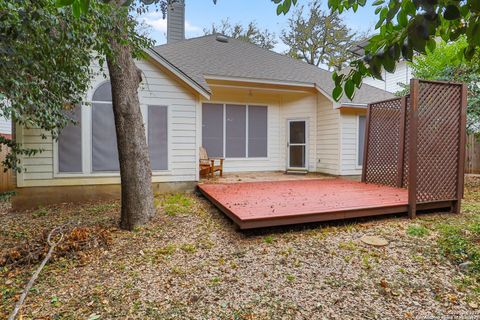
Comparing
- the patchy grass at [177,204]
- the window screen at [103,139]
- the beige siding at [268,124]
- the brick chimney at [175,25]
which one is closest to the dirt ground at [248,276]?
the patchy grass at [177,204]

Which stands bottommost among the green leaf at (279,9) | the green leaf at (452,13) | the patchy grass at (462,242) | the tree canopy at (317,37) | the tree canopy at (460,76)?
the patchy grass at (462,242)

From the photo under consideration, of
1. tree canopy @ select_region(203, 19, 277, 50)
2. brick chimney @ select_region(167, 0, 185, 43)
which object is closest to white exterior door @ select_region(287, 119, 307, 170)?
brick chimney @ select_region(167, 0, 185, 43)

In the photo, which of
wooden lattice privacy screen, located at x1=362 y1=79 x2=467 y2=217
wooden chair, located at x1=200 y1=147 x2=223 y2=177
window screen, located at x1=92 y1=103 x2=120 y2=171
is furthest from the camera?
wooden chair, located at x1=200 y1=147 x2=223 y2=177

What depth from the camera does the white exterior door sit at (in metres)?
9.45

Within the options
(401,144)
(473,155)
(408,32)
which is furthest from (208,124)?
(473,155)

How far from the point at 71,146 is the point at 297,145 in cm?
663

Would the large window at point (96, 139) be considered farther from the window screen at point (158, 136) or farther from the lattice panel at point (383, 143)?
the lattice panel at point (383, 143)

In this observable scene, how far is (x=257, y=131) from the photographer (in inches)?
373

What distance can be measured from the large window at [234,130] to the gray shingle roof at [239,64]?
1.23 meters

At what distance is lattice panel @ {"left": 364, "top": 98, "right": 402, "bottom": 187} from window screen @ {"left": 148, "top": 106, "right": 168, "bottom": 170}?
4967 mm

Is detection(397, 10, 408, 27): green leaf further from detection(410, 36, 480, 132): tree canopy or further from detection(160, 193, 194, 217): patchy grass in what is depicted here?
detection(410, 36, 480, 132): tree canopy

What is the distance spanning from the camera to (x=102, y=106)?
6.19m

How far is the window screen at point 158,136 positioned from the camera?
6.48 metres

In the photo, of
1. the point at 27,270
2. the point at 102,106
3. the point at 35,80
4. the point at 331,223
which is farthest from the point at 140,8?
the point at 331,223
